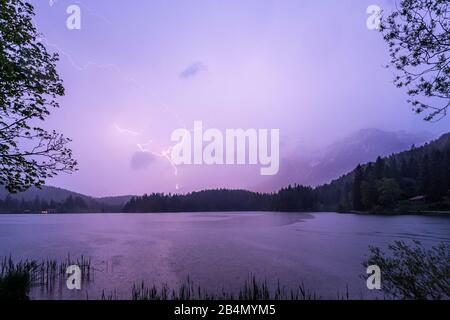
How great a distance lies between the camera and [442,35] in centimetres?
858

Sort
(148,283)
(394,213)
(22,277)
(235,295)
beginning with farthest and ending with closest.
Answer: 1. (394,213)
2. (148,283)
3. (235,295)
4. (22,277)

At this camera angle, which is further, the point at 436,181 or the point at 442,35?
the point at 436,181

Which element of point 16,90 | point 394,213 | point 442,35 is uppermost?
point 442,35

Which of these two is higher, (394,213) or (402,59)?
(402,59)

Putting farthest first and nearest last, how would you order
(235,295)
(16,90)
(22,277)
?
1. (235,295)
2. (22,277)
3. (16,90)

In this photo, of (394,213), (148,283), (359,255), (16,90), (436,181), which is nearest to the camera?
(16,90)

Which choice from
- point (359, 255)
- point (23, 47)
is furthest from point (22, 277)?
point (359, 255)
